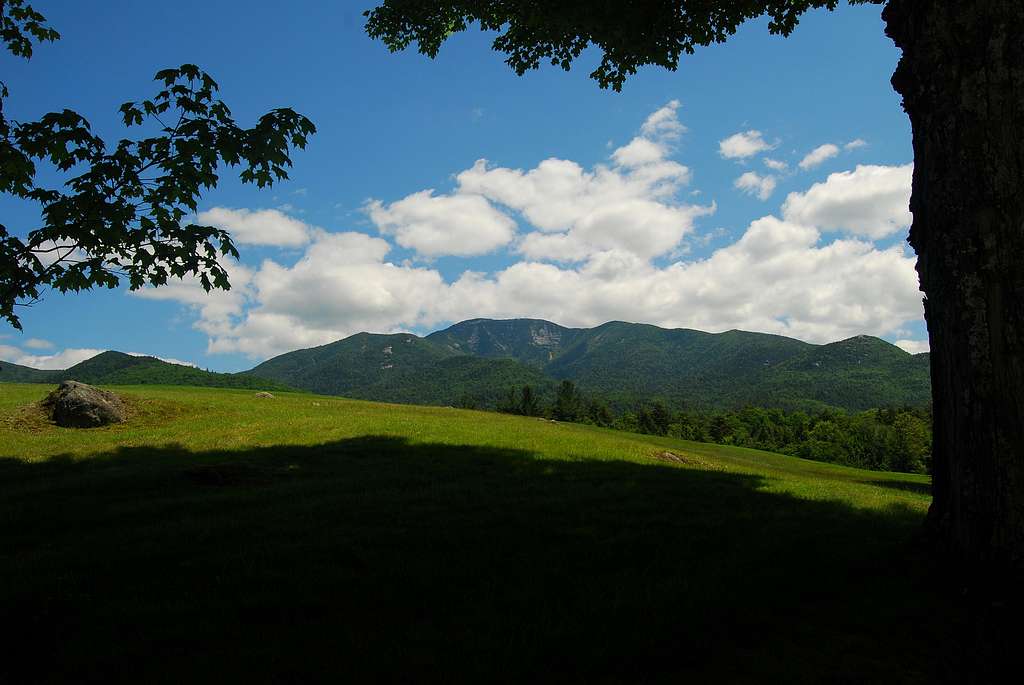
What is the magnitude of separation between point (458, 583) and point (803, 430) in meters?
147

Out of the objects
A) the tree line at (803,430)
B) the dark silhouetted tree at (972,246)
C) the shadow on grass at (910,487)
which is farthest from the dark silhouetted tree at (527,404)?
the dark silhouetted tree at (972,246)

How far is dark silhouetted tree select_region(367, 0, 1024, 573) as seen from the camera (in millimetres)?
6750

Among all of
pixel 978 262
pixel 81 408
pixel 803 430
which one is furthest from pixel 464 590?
pixel 803 430

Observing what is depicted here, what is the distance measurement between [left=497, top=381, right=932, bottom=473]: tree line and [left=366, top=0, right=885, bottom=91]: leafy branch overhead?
85.8m

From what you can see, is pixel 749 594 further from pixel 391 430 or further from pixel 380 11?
pixel 391 430

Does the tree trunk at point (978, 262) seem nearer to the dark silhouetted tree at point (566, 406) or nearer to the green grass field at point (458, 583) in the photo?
the green grass field at point (458, 583)

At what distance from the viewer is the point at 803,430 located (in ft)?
444

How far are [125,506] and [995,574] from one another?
1558 centimetres

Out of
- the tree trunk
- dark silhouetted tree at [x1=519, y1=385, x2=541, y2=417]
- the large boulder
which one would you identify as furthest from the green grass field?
dark silhouetted tree at [x1=519, y1=385, x2=541, y2=417]

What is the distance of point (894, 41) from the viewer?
8.91 m

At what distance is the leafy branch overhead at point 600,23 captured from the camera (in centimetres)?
1500

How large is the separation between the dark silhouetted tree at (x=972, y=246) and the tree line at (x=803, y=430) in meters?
93.6

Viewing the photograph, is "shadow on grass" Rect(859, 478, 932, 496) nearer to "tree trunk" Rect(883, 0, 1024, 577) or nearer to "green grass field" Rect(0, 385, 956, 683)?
"green grass field" Rect(0, 385, 956, 683)

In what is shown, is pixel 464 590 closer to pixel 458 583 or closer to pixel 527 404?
pixel 458 583
